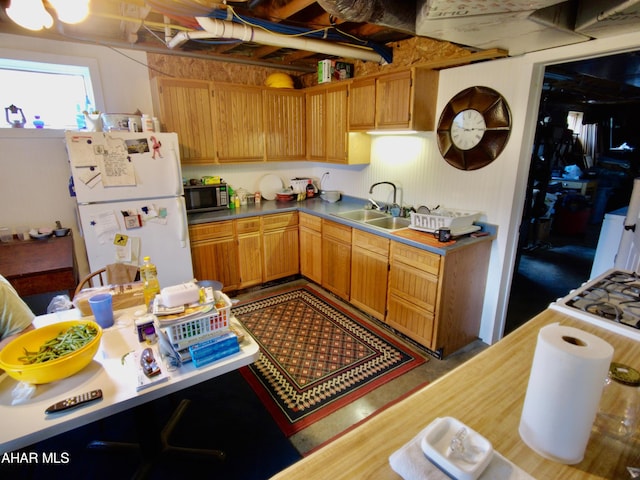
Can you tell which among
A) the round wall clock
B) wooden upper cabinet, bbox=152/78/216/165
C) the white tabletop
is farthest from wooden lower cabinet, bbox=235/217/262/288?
the white tabletop

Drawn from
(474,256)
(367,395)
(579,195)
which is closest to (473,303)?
(474,256)

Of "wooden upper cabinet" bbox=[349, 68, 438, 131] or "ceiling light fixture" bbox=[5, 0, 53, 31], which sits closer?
"ceiling light fixture" bbox=[5, 0, 53, 31]

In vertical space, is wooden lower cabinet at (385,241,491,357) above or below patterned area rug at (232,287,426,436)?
above

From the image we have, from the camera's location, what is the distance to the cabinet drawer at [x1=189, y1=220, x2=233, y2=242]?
339 cm

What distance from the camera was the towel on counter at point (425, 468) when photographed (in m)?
0.74

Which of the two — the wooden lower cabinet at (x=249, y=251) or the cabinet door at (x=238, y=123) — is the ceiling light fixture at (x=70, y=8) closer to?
the cabinet door at (x=238, y=123)

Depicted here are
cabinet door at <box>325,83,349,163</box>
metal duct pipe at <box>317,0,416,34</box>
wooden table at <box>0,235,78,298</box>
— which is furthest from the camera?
cabinet door at <box>325,83,349,163</box>

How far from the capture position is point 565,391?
0.79 metres

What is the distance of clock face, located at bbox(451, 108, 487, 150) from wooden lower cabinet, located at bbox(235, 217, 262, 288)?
2130 mm

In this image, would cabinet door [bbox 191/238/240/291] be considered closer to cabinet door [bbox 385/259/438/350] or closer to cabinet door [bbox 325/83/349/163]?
cabinet door [bbox 325/83/349/163]

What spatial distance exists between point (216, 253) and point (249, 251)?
0.37 m

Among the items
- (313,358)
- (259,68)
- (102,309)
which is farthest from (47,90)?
(313,358)

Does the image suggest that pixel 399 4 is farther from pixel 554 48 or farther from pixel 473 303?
pixel 473 303

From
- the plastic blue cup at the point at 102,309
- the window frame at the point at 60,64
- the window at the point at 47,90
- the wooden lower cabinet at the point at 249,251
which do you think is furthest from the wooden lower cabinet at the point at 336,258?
the window at the point at 47,90
